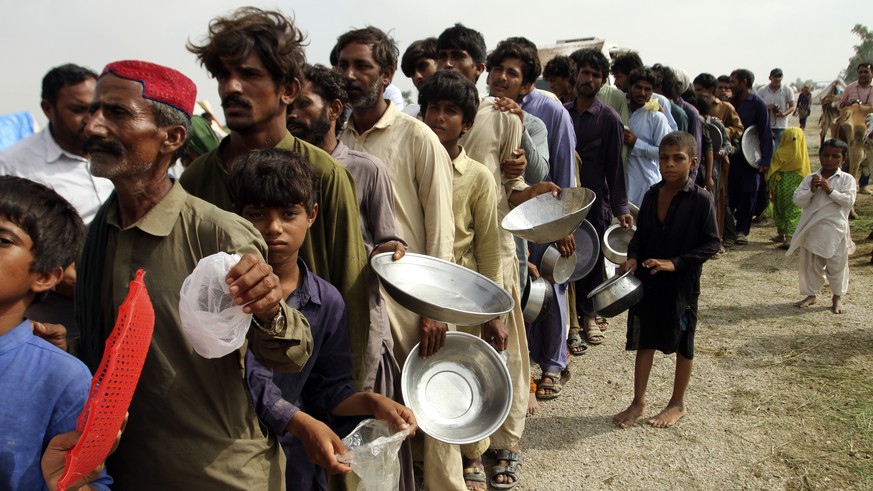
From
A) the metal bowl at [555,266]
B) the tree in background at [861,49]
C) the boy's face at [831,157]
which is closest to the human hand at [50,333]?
the metal bowl at [555,266]

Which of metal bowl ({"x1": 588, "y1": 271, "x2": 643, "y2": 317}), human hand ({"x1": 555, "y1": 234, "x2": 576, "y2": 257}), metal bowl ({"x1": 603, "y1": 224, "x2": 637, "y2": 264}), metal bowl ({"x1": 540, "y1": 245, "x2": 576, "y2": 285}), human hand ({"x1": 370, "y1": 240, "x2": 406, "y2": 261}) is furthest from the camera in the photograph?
metal bowl ({"x1": 603, "y1": 224, "x2": 637, "y2": 264})

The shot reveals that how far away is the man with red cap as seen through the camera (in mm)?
1566

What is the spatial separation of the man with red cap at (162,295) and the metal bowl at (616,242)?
407 cm

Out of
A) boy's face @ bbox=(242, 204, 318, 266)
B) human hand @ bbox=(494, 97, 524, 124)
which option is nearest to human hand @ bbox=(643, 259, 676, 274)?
human hand @ bbox=(494, 97, 524, 124)

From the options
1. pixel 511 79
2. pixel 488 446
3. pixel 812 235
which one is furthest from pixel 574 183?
pixel 812 235

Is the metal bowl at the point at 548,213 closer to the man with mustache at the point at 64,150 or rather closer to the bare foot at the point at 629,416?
the bare foot at the point at 629,416

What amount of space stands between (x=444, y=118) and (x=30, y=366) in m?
2.26

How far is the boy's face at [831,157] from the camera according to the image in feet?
20.8

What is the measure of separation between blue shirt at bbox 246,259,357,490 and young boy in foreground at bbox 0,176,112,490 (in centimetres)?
63

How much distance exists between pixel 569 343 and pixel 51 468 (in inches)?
183

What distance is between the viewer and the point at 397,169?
302 cm

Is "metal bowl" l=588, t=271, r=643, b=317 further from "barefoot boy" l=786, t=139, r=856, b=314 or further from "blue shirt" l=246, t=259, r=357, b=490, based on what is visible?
"barefoot boy" l=786, t=139, r=856, b=314

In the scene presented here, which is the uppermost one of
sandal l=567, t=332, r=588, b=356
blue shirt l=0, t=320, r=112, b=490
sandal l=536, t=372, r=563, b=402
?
blue shirt l=0, t=320, r=112, b=490

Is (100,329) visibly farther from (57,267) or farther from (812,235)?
(812,235)
